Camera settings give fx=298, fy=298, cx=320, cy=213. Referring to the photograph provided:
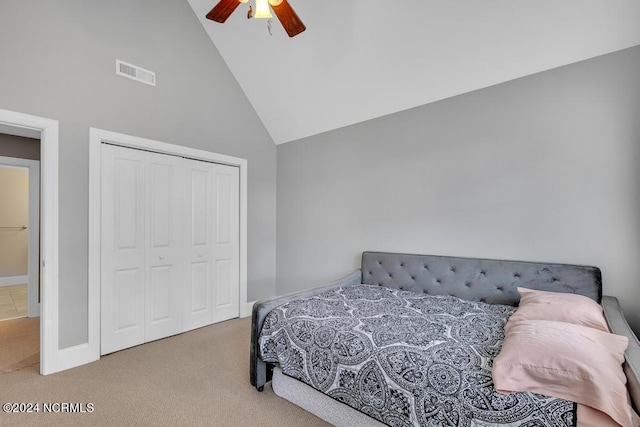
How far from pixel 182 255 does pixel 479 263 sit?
304cm

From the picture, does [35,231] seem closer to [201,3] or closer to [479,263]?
[201,3]

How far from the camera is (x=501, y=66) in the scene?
2521 mm

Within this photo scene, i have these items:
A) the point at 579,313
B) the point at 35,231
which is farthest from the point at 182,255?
the point at 579,313

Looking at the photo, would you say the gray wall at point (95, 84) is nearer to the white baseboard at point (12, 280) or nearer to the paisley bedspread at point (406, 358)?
the paisley bedspread at point (406, 358)

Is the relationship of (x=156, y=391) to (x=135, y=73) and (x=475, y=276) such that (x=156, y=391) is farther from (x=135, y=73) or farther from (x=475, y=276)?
(x=135, y=73)

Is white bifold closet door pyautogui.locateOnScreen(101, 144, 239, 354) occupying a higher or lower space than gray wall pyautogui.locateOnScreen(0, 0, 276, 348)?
lower

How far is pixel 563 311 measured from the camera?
178cm

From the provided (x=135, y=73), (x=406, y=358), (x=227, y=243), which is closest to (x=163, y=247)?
(x=227, y=243)

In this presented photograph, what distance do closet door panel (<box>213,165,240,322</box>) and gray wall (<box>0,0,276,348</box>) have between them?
0.37 m

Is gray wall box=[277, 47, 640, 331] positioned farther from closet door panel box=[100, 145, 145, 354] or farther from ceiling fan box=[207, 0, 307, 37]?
closet door panel box=[100, 145, 145, 354]

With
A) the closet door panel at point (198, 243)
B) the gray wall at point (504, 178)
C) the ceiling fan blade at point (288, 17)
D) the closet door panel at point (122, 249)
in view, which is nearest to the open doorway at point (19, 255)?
the closet door panel at point (122, 249)

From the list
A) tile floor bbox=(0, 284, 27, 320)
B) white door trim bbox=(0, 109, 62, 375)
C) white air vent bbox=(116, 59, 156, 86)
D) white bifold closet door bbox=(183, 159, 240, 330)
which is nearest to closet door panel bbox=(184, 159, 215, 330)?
white bifold closet door bbox=(183, 159, 240, 330)

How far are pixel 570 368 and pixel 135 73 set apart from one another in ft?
12.7

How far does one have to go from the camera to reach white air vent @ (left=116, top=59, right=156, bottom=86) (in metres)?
2.85
